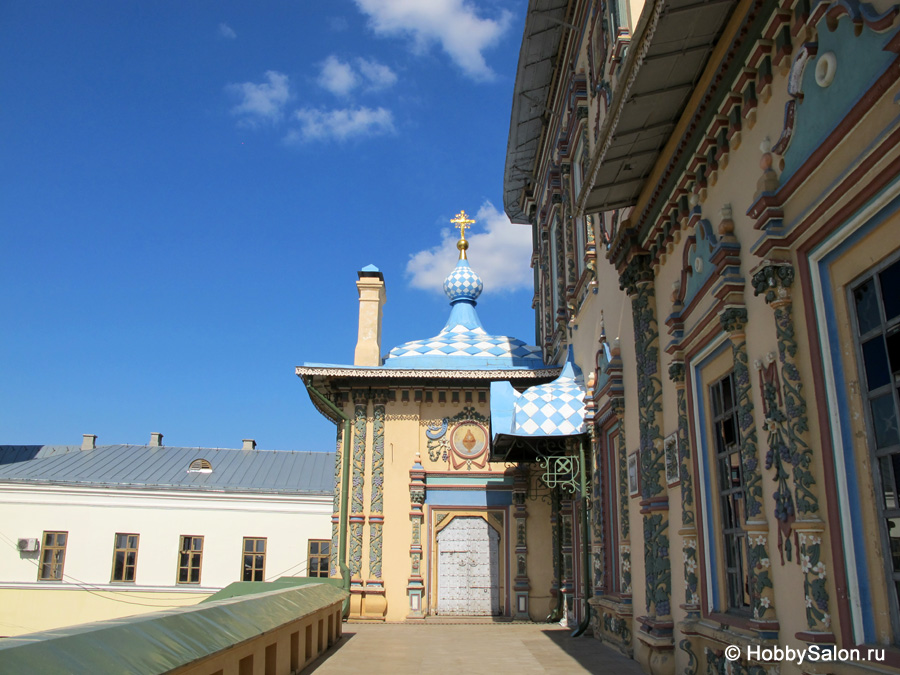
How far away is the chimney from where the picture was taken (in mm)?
18031

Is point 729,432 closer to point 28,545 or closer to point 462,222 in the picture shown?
point 462,222

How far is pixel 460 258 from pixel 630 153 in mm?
13967

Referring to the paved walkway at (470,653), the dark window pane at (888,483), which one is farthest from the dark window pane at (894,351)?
the paved walkway at (470,653)

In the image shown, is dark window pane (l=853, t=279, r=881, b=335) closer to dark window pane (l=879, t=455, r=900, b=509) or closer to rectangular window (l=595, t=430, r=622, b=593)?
dark window pane (l=879, t=455, r=900, b=509)

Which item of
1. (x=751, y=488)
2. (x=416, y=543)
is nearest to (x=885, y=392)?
(x=751, y=488)

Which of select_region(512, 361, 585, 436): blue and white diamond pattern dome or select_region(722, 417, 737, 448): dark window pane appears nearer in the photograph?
select_region(722, 417, 737, 448): dark window pane

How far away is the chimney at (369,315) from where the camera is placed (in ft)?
59.2

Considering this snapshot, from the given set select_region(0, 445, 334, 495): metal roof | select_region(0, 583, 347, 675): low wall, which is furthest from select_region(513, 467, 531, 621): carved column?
select_region(0, 445, 334, 495): metal roof

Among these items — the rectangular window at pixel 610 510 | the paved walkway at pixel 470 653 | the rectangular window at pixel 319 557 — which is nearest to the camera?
the paved walkway at pixel 470 653

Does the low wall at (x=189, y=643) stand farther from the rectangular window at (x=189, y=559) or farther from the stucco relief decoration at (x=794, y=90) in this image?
the rectangular window at (x=189, y=559)

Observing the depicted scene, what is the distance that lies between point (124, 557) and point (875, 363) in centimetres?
2775

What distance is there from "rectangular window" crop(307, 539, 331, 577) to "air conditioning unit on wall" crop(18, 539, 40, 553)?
9.16 meters

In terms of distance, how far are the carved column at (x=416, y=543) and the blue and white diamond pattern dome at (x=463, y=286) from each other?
5371 mm

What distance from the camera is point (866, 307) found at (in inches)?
180
